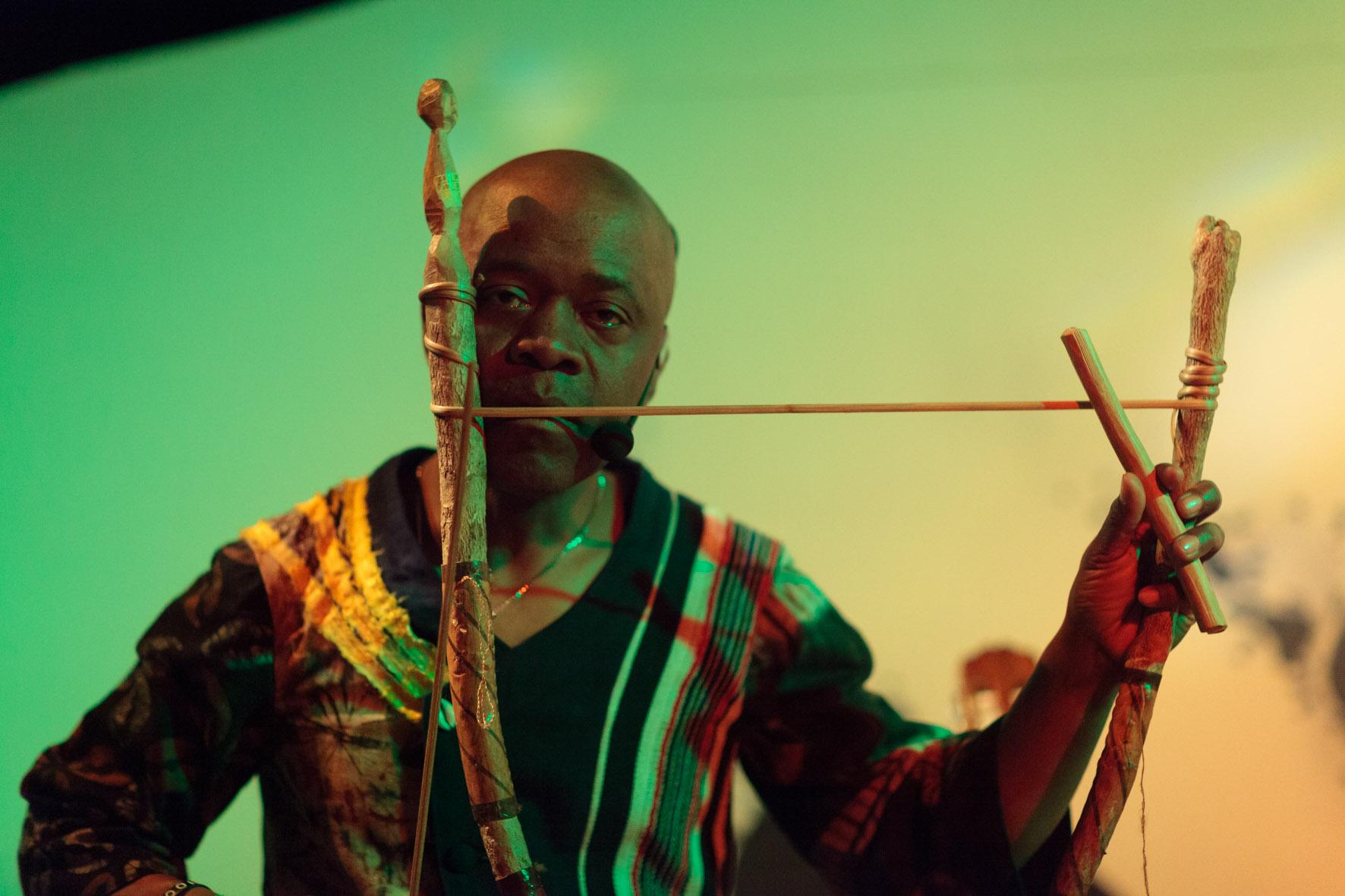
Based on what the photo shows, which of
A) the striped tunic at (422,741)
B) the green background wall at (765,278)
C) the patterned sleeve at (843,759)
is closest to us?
the striped tunic at (422,741)

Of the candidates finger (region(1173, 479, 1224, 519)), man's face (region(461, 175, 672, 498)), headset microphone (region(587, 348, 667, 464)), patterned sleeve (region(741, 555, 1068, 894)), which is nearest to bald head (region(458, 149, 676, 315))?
man's face (region(461, 175, 672, 498))

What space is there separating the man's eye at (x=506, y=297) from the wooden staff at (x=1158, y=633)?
526mm

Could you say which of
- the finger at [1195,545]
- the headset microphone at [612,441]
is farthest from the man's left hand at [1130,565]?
the headset microphone at [612,441]

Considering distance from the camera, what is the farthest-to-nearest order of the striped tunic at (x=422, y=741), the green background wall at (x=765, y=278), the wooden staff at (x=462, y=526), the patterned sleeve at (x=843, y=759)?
the green background wall at (x=765, y=278) < the patterned sleeve at (x=843, y=759) < the striped tunic at (x=422, y=741) < the wooden staff at (x=462, y=526)

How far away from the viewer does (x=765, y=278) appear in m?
1.49

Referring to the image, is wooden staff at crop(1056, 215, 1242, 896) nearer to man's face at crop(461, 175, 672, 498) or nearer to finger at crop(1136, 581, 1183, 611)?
finger at crop(1136, 581, 1183, 611)

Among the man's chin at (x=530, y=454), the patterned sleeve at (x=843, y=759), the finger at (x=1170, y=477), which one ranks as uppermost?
the man's chin at (x=530, y=454)

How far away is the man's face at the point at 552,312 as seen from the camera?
3.20ft

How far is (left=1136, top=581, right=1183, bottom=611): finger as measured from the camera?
37.3 inches

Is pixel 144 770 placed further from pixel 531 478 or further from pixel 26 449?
pixel 26 449

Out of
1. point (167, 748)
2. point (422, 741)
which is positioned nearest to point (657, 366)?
point (422, 741)

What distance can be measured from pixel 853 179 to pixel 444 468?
805 millimetres

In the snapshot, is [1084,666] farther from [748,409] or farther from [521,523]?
[521,523]

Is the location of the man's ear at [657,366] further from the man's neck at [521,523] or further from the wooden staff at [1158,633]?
the wooden staff at [1158,633]
